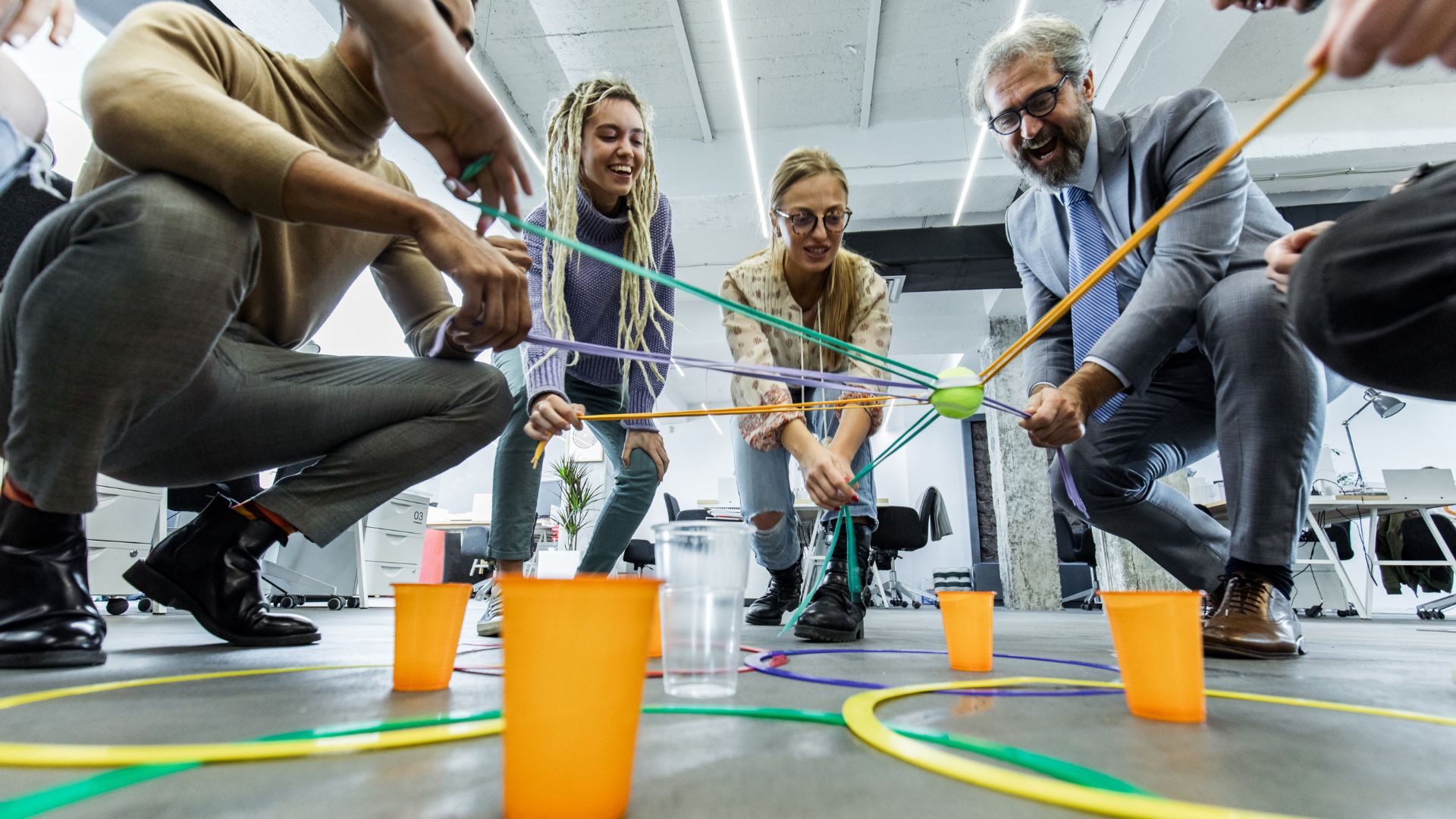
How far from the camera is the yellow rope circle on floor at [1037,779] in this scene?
1.32ft

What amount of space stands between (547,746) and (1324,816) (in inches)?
18.2

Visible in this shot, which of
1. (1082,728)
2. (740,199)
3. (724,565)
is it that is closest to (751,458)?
(724,565)

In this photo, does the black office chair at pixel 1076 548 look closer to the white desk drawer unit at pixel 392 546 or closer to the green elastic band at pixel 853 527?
the green elastic band at pixel 853 527

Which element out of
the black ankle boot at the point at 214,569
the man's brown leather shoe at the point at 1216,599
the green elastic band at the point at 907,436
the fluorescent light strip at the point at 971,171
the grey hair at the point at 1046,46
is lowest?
the man's brown leather shoe at the point at 1216,599

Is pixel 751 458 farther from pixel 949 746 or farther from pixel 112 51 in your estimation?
pixel 112 51

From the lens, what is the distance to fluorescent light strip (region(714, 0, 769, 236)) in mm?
3582

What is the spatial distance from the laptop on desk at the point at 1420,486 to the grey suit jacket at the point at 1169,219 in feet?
12.9

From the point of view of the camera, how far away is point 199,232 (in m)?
0.94

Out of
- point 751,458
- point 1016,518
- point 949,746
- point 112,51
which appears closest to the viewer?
point 949,746

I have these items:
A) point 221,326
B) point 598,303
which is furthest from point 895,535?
point 221,326

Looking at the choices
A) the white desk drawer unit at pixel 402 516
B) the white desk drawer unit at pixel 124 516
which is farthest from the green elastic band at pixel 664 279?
the white desk drawer unit at pixel 402 516

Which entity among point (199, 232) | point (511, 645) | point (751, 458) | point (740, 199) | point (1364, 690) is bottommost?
point (1364, 690)

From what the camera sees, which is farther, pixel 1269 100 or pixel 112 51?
pixel 1269 100

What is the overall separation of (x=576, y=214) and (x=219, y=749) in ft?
5.02
